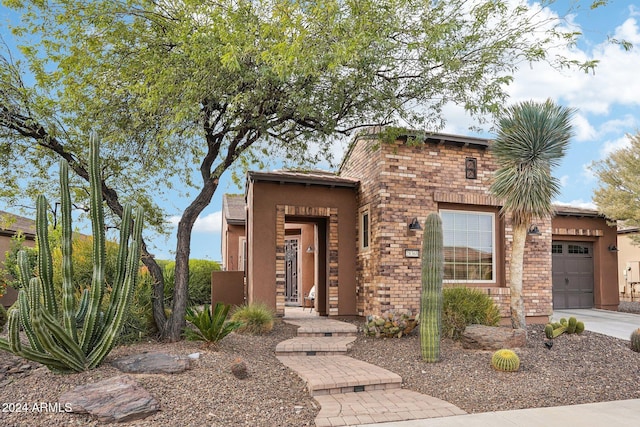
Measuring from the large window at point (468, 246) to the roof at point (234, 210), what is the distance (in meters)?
9.02

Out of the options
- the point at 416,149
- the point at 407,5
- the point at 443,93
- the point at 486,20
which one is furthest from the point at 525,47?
the point at 416,149

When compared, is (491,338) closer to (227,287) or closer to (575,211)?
(227,287)

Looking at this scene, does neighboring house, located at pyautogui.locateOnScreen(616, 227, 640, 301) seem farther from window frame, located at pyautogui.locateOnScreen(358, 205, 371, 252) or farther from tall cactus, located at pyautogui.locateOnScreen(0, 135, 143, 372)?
tall cactus, located at pyautogui.locateOnScreen(0, 135, 143, 372)

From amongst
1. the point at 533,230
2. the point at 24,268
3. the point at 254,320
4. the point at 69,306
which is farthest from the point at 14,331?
the point at 533,230

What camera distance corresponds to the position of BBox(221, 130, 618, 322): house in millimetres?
11453

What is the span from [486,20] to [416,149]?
341cm

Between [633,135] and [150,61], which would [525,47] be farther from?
[633,135]

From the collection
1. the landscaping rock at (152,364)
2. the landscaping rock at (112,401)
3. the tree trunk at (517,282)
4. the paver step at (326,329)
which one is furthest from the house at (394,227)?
the landscaping rock at (112,401)

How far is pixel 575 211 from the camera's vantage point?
1623 centimetres

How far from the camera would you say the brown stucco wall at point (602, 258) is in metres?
16.6

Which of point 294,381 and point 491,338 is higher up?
point 491,338

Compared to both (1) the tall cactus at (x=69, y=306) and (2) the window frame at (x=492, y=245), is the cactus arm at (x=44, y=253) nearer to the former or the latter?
(1) the tall cactus at (x=69, y=306)

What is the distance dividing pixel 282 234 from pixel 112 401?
716cm

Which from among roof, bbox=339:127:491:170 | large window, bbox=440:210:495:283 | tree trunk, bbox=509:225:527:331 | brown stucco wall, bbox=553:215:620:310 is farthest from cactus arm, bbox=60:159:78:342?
brown stucco wall, bbox=553:215:620:310
